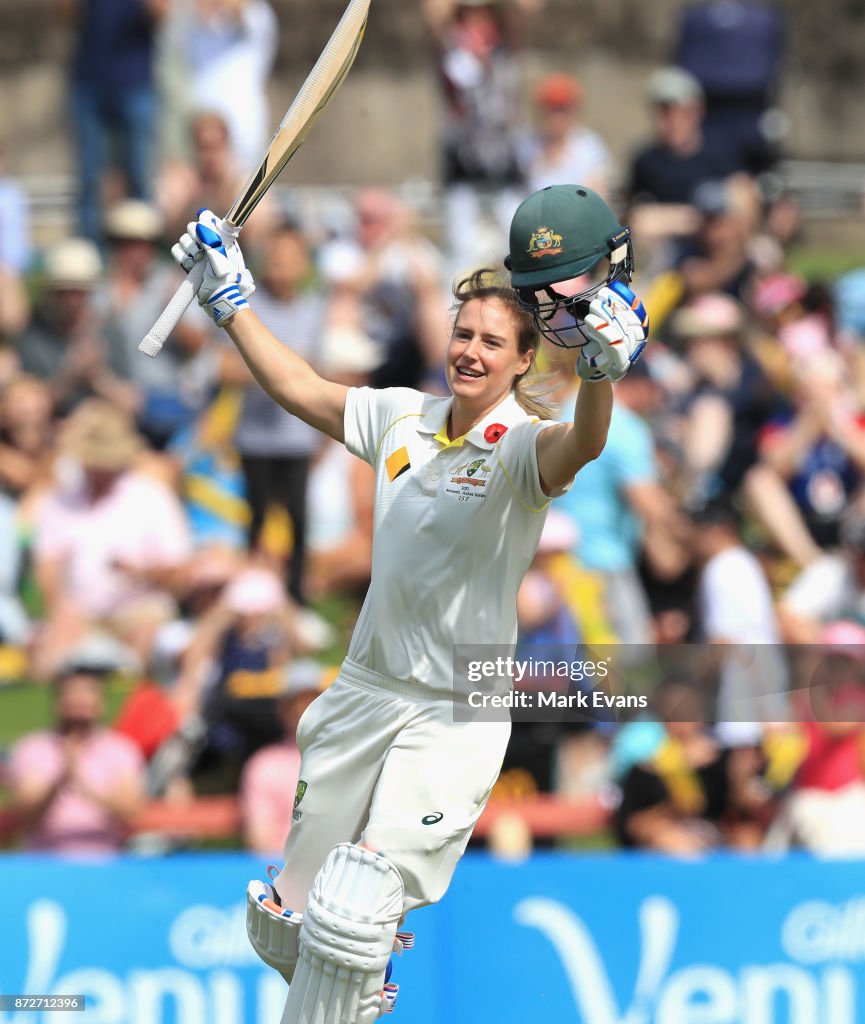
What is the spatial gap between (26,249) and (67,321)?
110 centimetres

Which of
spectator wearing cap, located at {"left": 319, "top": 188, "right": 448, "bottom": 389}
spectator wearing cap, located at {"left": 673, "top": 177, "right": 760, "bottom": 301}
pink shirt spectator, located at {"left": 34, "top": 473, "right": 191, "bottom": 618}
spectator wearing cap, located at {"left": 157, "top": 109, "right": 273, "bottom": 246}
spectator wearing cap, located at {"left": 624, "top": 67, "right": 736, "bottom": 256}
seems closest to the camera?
pink shirt spectator, located at {"left": 34, "top": 473, "right": 191, "bottom": 618}

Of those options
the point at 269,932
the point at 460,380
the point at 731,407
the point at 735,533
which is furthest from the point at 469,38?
the point at 269,932

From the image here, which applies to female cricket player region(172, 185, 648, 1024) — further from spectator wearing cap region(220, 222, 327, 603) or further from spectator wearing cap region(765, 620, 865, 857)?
spectator wearing cap region(220, 222, 327, 603)

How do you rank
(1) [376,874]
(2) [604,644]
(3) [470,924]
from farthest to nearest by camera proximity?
(2) [604,644] → (3) [470,924] → (1) [376,874]

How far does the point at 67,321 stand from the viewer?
32.9ft

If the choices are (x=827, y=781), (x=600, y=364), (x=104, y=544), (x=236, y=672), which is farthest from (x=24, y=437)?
(x=600, y=364)

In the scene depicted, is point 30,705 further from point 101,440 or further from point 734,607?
point 734,607

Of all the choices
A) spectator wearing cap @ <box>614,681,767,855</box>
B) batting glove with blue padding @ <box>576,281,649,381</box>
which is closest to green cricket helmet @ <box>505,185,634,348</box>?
batting glove with blue padding @ <box>576,281,649,381</box>

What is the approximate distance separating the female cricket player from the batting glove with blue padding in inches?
7.4

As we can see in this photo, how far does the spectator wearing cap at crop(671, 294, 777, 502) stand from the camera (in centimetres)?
938

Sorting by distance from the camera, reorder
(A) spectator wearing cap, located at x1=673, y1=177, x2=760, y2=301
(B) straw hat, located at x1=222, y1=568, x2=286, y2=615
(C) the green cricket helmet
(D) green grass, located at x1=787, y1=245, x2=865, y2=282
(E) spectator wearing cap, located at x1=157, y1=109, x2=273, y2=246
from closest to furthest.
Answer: (C) the green cricket helmet < (B) straw hat, located at x1=222, y1=568, x2=286, y2=615 < (E) spectator wearing cap, located at x1=157, y1=109, x2=273, y2=246 < (A) spectator wearing cap, located at x1=673, y1=177, x2=760, y2=301 < (D) green grass, located at x1=787, y1=245, x2=865, y2=282

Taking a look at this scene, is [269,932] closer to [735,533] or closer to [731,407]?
[735,533]

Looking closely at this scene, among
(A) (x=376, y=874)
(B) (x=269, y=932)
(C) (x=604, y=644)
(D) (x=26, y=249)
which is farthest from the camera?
(D) (x=26, y=249)

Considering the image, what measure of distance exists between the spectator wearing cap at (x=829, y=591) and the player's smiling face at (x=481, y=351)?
3.74 m
